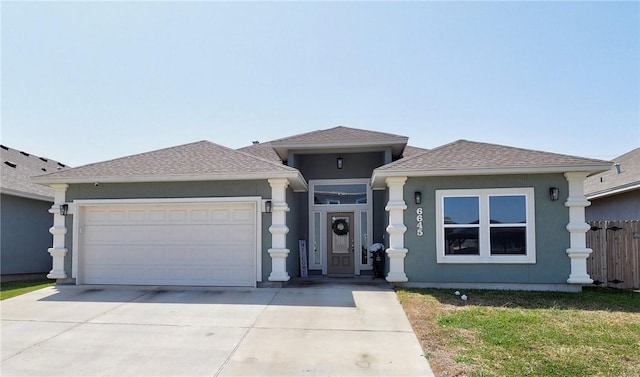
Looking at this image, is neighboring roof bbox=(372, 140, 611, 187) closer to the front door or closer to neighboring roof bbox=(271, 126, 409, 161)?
neighboring roof bbox=(271, 126, 409, 161)

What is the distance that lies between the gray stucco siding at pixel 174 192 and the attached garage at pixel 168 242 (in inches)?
6.3

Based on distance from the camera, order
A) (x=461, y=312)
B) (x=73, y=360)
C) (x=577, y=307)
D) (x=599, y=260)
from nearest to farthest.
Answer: (x=73, y=360) < (x=461, y=312) < (x=577, y=307) < (x=599, y=260)

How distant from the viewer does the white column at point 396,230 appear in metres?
9.08

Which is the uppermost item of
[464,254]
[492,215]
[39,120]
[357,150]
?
[39,120]

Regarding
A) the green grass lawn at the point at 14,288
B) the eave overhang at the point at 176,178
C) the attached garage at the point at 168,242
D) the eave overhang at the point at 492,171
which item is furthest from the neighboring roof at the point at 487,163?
the green grass lawn at the point at 14,288

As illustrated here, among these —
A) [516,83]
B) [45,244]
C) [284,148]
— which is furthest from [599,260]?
[45,244]

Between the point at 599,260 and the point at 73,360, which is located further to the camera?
the point at 599,260

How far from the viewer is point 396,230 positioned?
9.09m

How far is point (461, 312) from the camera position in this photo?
6.68 meters

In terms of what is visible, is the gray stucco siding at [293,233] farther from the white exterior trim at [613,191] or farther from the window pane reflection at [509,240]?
the white exterior trim at [613,191]

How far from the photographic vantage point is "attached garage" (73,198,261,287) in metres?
9.40

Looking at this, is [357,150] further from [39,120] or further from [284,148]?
[39,120]

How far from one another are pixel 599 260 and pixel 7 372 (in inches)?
479

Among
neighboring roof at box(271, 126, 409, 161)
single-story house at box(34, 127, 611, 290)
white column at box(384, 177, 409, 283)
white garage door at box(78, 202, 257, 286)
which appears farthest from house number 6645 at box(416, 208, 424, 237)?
white garage door at box(78, 202, 257, 286)
